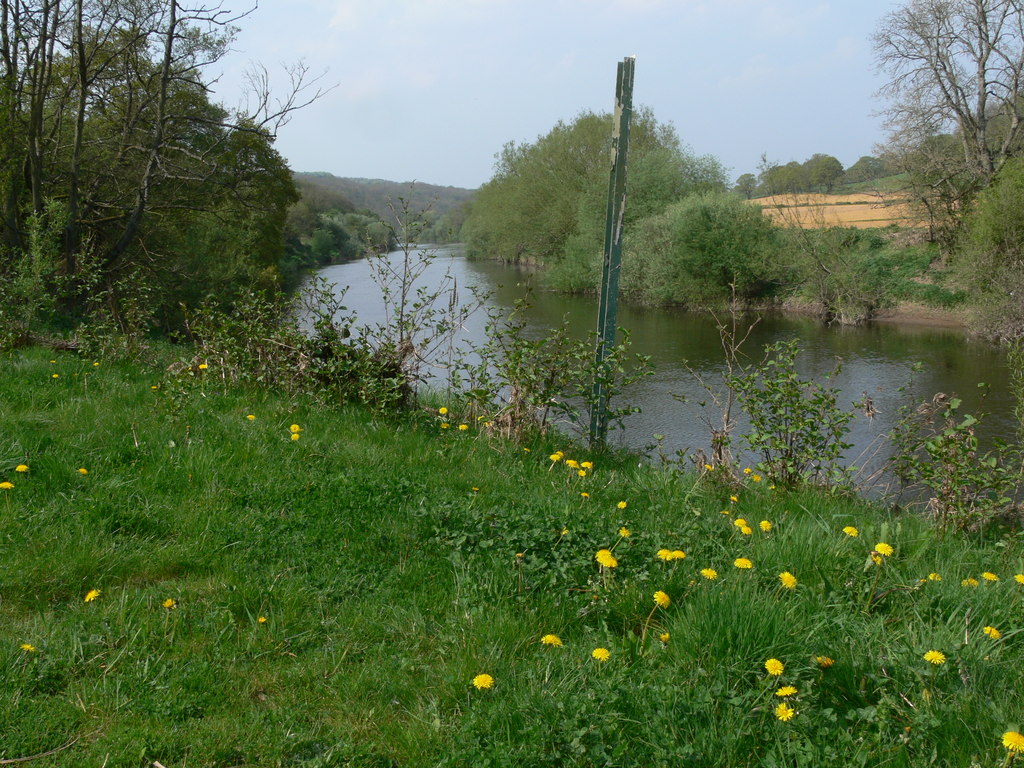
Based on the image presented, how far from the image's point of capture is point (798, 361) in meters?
20.2

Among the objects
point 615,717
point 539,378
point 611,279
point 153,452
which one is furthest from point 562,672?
point 611,279

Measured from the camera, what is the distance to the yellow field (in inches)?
1332

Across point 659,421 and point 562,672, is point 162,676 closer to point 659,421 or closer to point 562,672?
point 562,672

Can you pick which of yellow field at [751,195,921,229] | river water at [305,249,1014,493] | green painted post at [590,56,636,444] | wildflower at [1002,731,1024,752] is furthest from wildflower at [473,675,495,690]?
yellow field at [751,195,921,229]

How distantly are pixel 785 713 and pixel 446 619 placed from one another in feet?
4.20

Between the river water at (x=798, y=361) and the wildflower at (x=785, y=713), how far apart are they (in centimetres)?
485

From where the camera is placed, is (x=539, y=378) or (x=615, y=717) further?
(x=539, y=378)

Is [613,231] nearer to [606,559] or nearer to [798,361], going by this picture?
[606,559]

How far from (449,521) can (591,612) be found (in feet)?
3.20

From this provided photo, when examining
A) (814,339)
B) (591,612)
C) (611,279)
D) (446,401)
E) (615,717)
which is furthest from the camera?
(814,339)

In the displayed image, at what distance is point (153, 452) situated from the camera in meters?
4.42

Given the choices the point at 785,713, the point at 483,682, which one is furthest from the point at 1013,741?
the point at 483,682

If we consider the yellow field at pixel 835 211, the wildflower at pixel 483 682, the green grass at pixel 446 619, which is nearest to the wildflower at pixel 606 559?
the green grass at pixel 446 619

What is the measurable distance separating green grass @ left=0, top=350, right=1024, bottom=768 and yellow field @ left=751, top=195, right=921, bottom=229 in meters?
32.0
